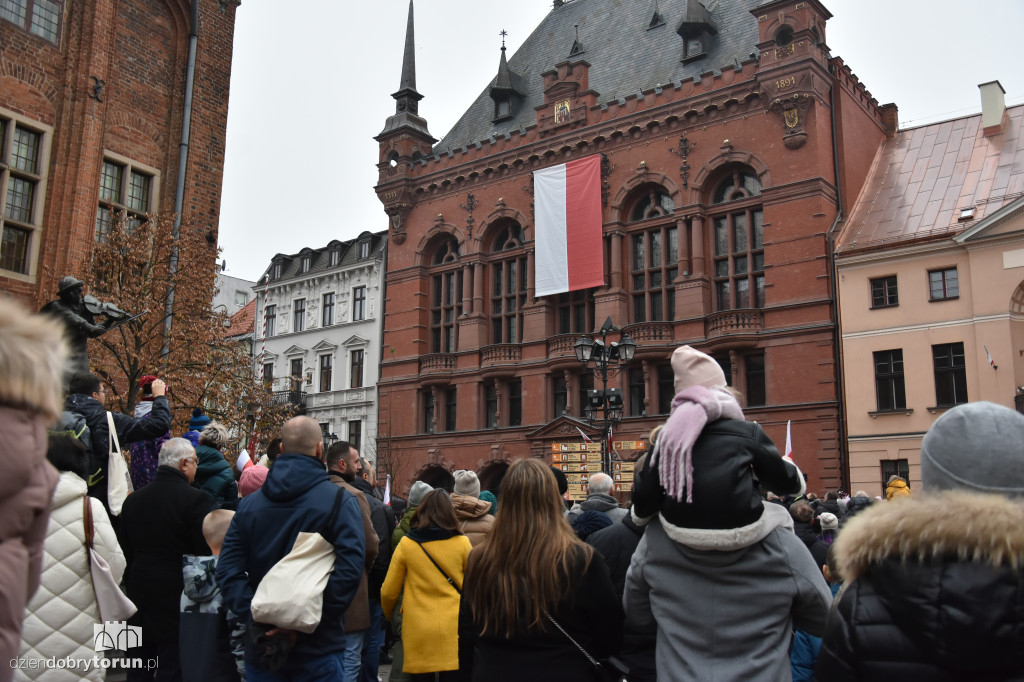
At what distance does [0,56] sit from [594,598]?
16557 millimetres

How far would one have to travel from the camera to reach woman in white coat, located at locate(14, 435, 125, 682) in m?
4.74

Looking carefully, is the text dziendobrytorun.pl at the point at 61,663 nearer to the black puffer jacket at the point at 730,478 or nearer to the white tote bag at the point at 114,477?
the white tote bag at the point at 114,477

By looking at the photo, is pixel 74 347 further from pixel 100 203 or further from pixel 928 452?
pixel 100 203

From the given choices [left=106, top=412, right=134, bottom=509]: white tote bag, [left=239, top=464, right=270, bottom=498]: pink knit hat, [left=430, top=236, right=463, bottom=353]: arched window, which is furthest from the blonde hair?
[left=430, top=236, right=463, bottom=353]: arched window

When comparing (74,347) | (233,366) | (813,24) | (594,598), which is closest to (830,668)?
(594,598)

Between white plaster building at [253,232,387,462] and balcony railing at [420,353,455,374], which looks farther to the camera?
white plaster building at [253,232,387,462]

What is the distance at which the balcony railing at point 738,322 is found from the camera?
95.3 ft

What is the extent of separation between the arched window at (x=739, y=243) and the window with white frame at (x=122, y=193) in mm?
19792

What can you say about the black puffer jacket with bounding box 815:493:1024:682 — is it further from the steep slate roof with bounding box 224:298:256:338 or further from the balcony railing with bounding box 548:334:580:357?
the steep slate roof with bounding box 224:298:256:338

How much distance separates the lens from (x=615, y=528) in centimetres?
505

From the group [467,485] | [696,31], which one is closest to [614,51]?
[696,31]

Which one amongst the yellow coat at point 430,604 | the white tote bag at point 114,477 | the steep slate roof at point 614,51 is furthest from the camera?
the steep slate roof at point 614,51

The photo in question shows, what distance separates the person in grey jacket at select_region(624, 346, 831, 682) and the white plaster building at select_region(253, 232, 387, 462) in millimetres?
35525

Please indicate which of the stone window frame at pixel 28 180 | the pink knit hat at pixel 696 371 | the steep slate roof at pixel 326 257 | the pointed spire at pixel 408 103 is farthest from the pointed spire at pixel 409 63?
the pink knit hat at pixel 696 371
